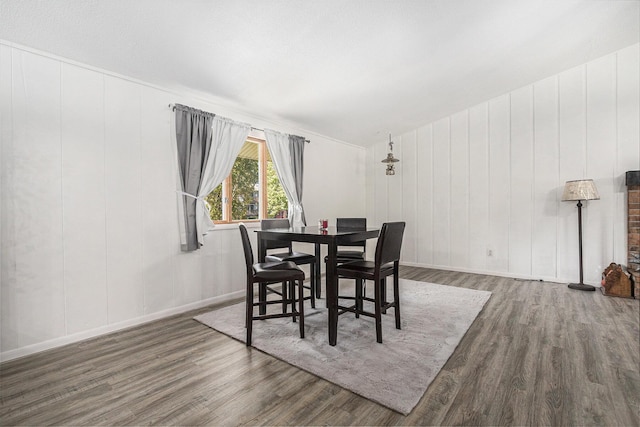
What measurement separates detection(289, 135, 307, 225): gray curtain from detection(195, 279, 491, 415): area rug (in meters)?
1.80

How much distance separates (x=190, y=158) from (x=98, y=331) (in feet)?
6.02

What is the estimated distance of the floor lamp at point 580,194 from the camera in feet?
12.5

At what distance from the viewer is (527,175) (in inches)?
179

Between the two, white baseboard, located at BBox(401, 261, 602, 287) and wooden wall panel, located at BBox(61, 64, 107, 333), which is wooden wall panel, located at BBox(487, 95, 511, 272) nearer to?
white baseboard, located at BBox(401, 261, 602, 287)

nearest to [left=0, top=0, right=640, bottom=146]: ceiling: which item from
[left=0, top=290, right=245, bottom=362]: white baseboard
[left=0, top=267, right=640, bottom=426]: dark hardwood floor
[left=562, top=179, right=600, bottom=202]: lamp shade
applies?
[left=562, top=179, right=600, bottom=202]: lamp shade

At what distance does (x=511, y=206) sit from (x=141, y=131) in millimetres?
5206

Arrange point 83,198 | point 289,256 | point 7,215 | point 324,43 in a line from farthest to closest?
point 289,256
point 324,43
point 83,198
point 7,215

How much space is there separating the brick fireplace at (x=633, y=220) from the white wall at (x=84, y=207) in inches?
209

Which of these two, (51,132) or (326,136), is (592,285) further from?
(51,132)

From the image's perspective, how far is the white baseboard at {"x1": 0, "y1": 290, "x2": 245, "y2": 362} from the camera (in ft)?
7.26

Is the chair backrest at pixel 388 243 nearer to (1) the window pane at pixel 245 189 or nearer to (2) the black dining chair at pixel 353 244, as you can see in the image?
(2) the black dining chair at pixel 353 244

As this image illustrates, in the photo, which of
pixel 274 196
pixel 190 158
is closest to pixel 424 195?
pixel 274 196

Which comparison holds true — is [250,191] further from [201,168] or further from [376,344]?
[376,344]

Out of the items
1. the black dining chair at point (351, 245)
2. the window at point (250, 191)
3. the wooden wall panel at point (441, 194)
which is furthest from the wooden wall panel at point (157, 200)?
the wooden wall panel at point (441, 194)
